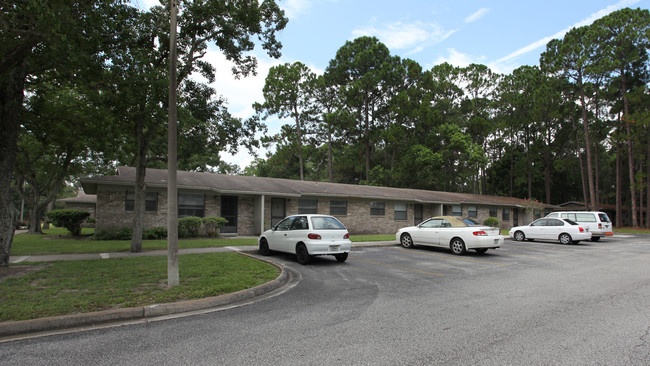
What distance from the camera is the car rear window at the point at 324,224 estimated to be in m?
10.5

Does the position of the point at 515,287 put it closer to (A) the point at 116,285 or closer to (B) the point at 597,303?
(B) the point at 597,303

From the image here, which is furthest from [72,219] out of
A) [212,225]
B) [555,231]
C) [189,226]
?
[555,231]

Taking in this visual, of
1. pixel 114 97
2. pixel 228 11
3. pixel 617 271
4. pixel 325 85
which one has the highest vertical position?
pixel 325 85

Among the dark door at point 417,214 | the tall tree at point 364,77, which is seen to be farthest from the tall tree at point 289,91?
the dark door at point 417,214

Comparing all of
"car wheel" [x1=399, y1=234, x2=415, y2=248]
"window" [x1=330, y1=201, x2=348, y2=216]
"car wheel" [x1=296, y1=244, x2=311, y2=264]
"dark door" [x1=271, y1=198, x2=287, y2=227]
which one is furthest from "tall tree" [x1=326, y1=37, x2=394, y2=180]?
"car wheel" [x1=296, y1=244, x2=311, y2=264]

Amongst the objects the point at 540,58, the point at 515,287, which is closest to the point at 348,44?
the point at 540,58

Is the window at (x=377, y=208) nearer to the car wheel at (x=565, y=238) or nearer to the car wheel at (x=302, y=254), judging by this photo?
the car wheel at (x=565, y=238)

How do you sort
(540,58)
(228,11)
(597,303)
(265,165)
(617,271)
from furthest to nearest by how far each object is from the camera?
(265,165) → (540,58) → (228,11) → (617,271) → (597,303)

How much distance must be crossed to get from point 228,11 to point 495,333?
40.9 ft

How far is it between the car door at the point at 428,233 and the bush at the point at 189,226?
10.7 m

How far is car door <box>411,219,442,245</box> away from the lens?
1417 centimetres

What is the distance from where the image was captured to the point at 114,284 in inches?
272

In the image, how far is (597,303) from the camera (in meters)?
6.20

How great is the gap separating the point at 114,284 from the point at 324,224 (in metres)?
5.69
